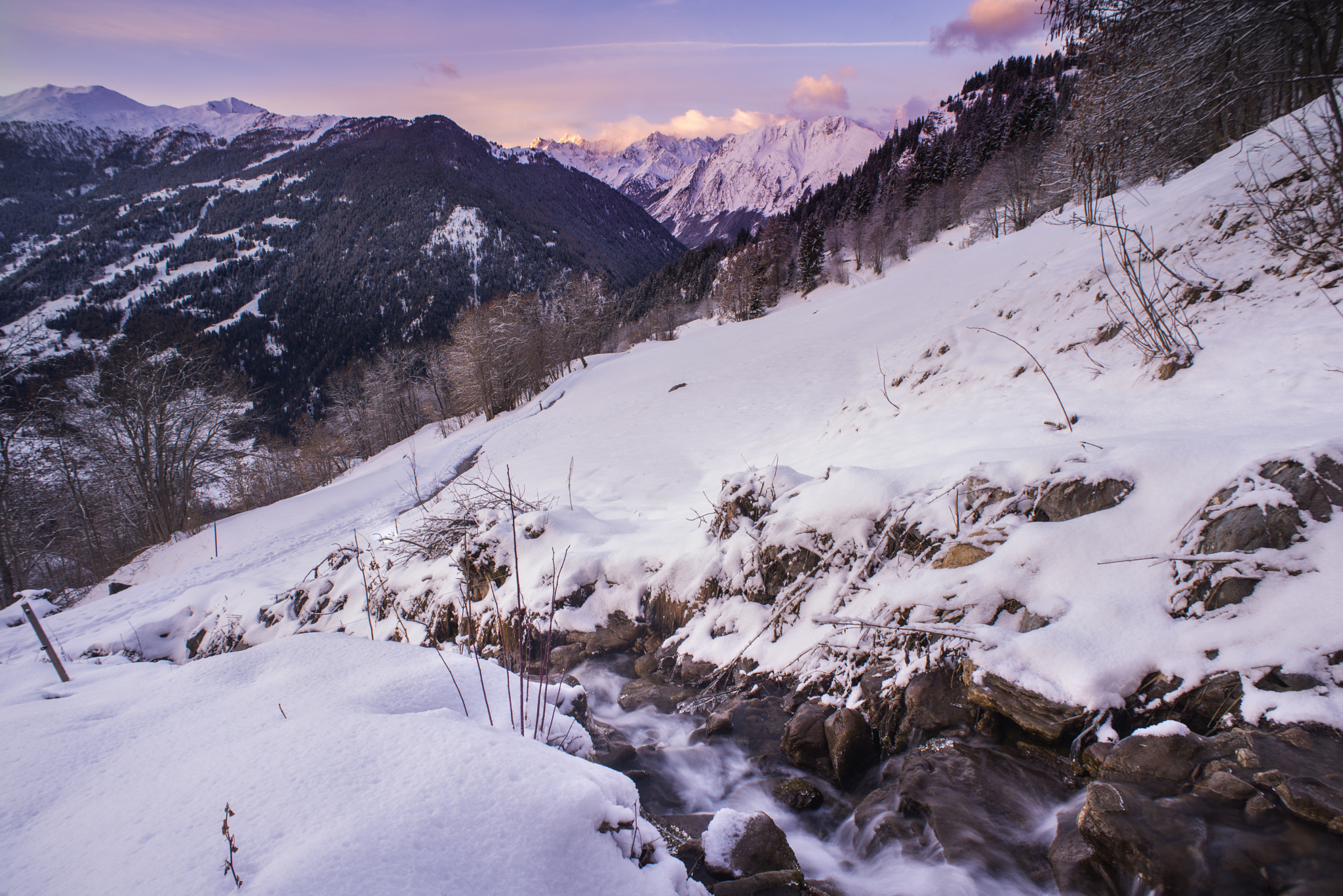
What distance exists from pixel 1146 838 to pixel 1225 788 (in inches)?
15.3

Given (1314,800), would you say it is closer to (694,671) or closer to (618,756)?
(618,756)

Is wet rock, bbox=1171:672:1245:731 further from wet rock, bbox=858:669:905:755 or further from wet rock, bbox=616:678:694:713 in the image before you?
wet rock, bbox=616:678:694:713

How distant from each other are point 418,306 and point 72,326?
59.3 meters

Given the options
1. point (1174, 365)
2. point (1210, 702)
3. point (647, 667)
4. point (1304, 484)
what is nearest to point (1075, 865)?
point (1210, 702)

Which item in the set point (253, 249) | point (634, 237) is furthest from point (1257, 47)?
point (634, 237)

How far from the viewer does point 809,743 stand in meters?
3.40

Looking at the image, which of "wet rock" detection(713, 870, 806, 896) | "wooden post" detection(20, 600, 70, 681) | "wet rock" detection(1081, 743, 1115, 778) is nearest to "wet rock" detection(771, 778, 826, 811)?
"wet rock" detection(713, 870, 806, 896)

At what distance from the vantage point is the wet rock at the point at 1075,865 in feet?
6.66

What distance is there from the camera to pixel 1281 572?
7.89ft

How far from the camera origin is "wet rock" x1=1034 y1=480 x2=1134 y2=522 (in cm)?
321

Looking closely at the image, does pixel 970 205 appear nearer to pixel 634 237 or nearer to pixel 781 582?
pixel 781 582

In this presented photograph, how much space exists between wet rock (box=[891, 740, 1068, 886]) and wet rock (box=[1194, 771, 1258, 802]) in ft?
2.06

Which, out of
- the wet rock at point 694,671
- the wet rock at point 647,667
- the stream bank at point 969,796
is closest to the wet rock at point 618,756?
the stream bank at point 969,796

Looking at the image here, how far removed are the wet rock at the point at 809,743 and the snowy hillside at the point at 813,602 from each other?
0.94 ft
